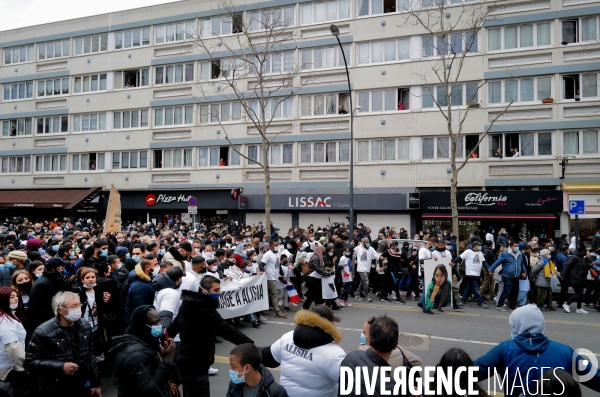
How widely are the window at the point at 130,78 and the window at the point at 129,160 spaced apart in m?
4.84

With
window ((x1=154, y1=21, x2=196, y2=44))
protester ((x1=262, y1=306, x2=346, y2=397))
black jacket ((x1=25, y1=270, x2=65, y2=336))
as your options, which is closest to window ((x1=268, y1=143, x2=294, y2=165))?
window ((x1=154, y1=21, x2=196, y2=44))

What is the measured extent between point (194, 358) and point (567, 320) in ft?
34.0

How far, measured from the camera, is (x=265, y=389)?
140 inches

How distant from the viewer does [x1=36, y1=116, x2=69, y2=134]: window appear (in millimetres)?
36500

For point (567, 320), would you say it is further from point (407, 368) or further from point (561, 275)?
point (407, 368)

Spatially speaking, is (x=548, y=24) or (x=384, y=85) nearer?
(x=548, y=24)

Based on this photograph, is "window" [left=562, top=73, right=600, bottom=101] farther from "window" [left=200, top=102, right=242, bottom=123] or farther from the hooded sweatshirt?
the hooded sweatshirt

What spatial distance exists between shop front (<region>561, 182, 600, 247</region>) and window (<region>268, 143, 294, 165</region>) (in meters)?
15.2

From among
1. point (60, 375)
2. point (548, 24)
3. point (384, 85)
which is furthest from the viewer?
point (384, 85)

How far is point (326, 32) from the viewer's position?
29.2 metres

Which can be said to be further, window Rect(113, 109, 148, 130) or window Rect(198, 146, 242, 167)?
window Rect(113, 109, 148, 130)

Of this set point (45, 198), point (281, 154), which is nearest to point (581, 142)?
point (281, 154)

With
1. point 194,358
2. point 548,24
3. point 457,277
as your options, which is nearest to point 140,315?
point 194,358

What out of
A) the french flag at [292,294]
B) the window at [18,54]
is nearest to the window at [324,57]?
the french flag at [292,294]
